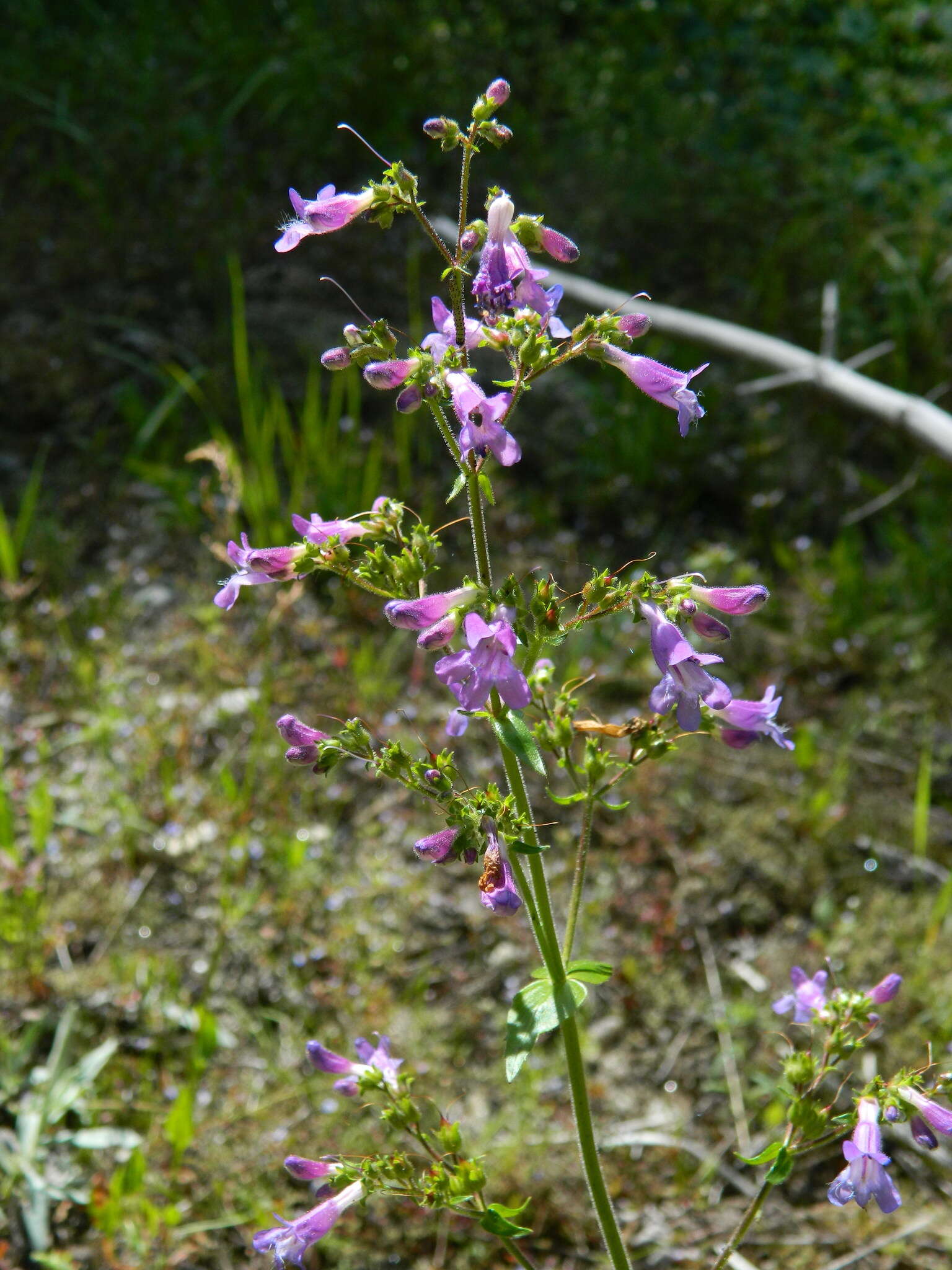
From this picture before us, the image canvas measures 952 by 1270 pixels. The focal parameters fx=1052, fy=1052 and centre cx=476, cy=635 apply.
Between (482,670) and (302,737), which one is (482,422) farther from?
(302,737)

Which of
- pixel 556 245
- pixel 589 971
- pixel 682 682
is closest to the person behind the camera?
pixel 682 682

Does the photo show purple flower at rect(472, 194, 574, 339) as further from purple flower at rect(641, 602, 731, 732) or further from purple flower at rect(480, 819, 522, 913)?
purple flower at rect(480, 819, 522, 913)

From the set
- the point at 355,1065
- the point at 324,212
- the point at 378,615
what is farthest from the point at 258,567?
the point at 378,615

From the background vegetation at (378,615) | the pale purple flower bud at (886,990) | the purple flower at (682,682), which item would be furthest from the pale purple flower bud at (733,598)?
the background vegetation at (378,615)

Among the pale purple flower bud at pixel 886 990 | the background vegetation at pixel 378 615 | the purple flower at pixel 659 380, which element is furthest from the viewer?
the background vegetation at pixel 378 615

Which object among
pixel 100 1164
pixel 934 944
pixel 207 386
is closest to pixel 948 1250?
pixel 934 944

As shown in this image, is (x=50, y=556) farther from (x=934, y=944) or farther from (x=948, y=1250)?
(x=948, y=1250)

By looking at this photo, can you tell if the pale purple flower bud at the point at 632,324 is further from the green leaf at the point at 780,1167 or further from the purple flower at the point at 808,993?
the green leaf at the point at 780,1167
